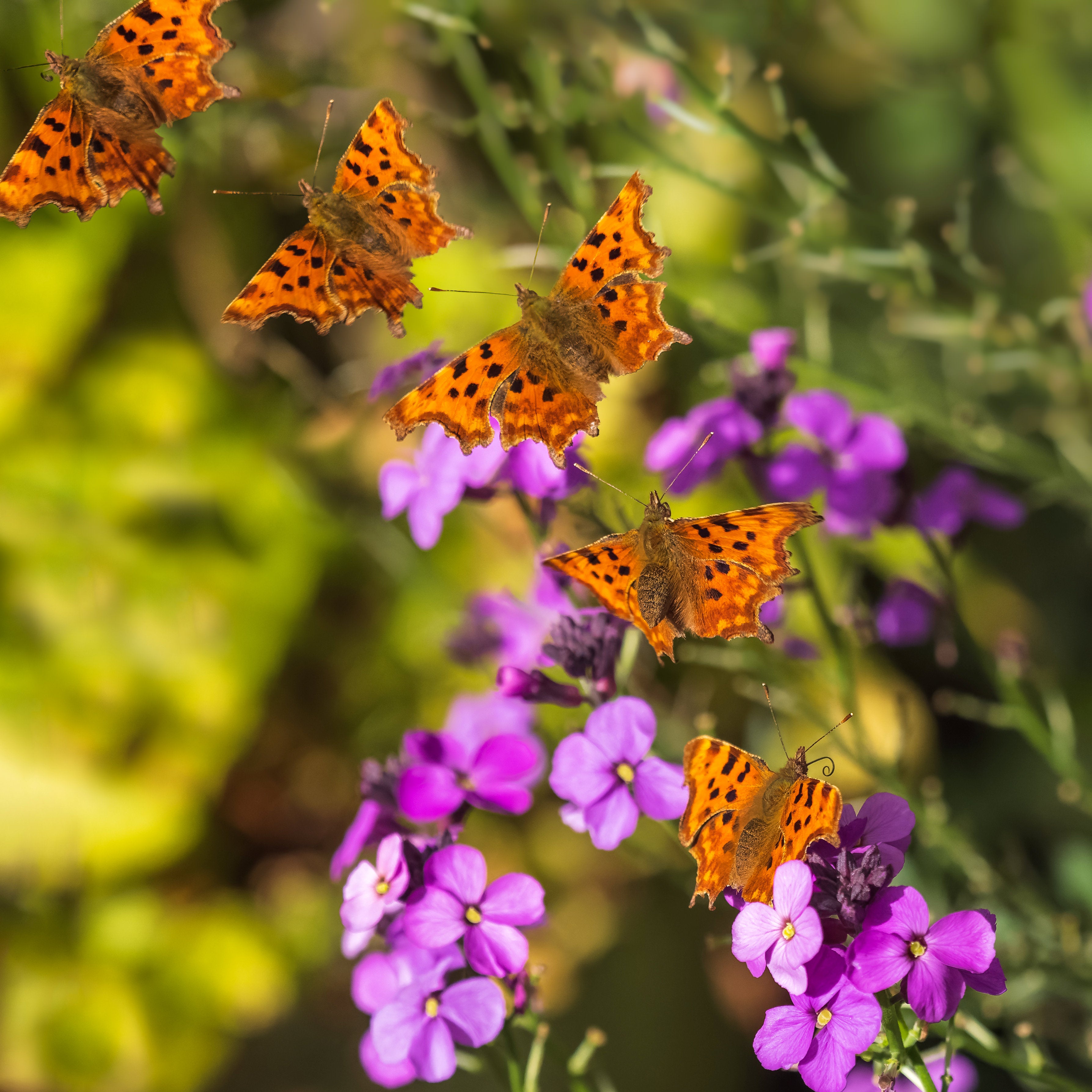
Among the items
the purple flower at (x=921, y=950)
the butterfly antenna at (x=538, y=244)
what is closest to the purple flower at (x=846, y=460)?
the butterfly antenna at (x=538, y=244)

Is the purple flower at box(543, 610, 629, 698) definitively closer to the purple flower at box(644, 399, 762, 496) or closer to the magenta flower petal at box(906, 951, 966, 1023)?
the purple flower at box(644, 399, 762, 496)

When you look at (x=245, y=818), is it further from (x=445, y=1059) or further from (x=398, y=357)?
(x=445, y=1059)

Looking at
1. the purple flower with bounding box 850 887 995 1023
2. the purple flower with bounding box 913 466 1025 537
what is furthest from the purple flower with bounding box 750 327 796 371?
the purple flower with bounding box 850 887 995 1023

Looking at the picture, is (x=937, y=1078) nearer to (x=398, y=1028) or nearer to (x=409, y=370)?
(x=398, y=1028)

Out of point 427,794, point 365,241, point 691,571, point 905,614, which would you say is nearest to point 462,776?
point 427,794

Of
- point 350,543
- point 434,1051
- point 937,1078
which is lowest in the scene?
point 350,543

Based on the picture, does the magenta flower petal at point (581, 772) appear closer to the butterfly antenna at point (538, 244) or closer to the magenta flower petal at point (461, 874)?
the magenta flower petal at point (461, 874)
